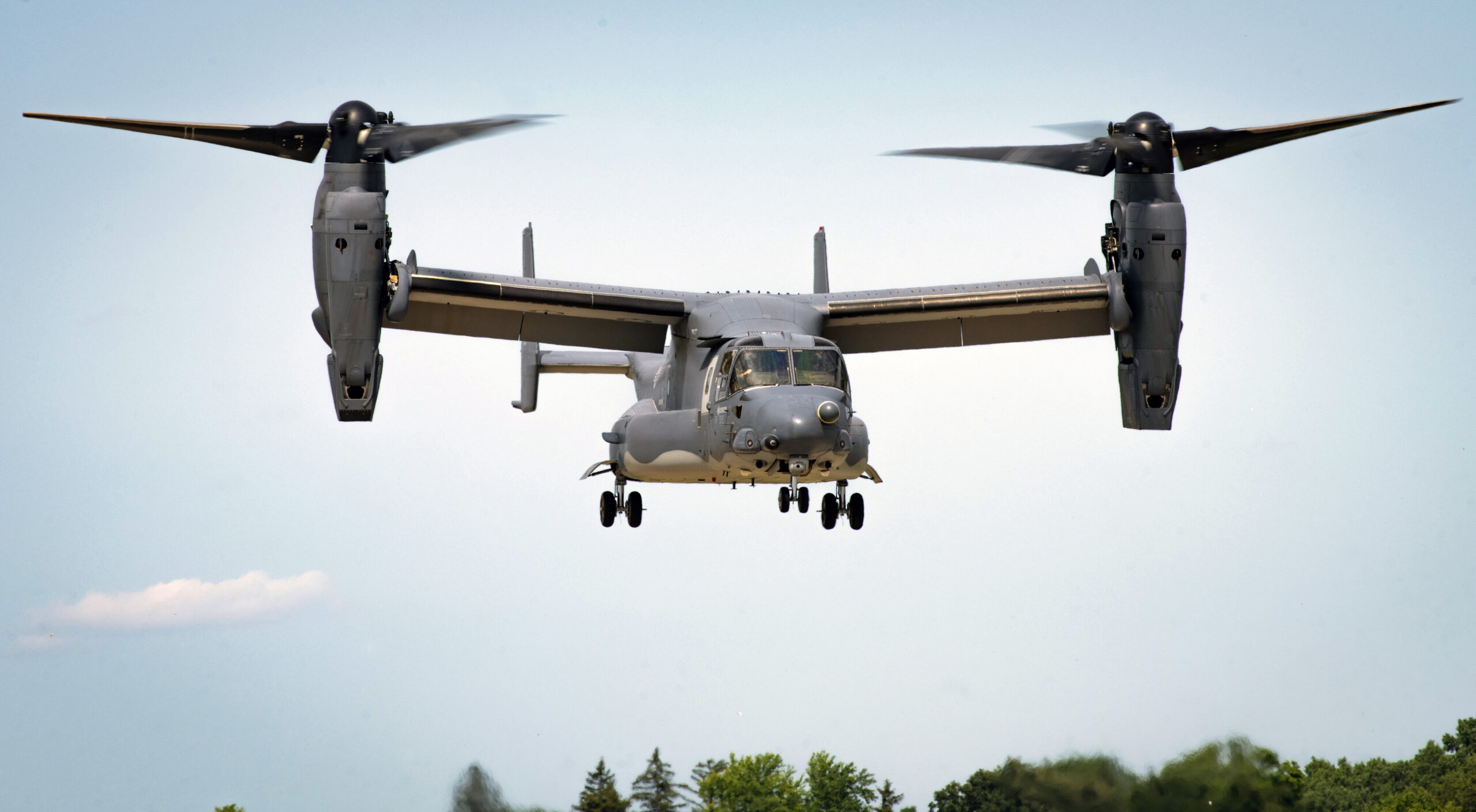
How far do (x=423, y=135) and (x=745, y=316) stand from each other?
13.9 ft

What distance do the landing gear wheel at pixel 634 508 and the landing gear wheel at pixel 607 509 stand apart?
10.8 inches

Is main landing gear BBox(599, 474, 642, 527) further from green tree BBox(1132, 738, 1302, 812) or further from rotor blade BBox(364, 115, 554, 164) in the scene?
green tree BBox(1132, 738, 1302, 812)

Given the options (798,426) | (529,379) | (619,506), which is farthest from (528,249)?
(798,426)

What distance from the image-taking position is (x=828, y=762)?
30.8 meters

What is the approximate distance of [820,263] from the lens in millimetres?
23375

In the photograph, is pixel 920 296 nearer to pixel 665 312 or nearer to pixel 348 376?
pixel 665 312

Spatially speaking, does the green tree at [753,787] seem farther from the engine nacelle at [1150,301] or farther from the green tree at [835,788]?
the engine nacelle at [1150,301]

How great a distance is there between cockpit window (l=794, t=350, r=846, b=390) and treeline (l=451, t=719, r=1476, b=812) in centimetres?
965

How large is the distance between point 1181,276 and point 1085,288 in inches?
48.6

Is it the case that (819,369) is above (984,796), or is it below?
above

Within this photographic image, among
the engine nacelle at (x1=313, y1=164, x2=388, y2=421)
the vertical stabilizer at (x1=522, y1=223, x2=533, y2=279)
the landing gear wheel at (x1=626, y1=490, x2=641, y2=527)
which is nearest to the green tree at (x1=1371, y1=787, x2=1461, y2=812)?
the landing gear wheel at (x1=626, y1=490, x2=641, y2=527)

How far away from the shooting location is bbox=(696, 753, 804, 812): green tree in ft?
93.8

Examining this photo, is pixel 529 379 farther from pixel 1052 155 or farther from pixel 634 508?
pixel 1052 155

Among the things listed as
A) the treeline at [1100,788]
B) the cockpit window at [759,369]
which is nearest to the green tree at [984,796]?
the treeline at [1100,788]
